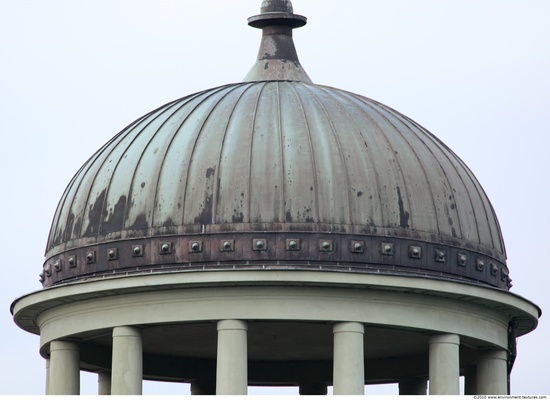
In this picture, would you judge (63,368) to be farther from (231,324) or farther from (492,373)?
(492,373)

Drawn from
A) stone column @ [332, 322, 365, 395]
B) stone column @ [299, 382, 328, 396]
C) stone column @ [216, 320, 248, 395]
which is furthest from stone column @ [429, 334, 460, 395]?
stone column @ [299, 382, 328, 396]

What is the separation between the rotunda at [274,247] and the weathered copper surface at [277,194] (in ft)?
0.16

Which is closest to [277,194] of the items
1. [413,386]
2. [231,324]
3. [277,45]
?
[231,324]

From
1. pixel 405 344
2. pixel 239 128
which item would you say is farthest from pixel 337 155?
pixel 405 344

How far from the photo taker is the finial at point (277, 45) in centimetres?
6500

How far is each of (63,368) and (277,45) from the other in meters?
11.8

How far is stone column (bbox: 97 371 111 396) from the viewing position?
65.9m

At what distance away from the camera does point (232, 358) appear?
58.5 meters

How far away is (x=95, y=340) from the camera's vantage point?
62375mm

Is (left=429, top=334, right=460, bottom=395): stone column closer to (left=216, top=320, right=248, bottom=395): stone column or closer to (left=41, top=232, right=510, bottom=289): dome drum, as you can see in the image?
(left=41, top=232, right=510, bottom=289): dome drum

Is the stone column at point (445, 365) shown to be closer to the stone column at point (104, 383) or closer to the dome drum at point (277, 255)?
the dome drum at point (277, 255)

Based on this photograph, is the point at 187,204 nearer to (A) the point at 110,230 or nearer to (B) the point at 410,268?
(A) the point at 110,230

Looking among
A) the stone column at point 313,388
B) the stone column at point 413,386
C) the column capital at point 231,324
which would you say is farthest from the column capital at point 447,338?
the stone column at point 313,388

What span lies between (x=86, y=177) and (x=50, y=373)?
5680mm
